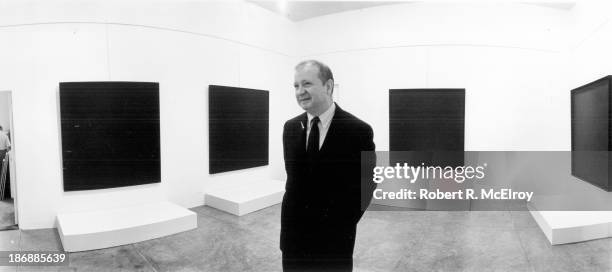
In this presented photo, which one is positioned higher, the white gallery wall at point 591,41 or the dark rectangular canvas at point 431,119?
the white gallery wall at point 591,41

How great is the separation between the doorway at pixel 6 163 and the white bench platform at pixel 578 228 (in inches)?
188

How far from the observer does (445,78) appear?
2.93 m

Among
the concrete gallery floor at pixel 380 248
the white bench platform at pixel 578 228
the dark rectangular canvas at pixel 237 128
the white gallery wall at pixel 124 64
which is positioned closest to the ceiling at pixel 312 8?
the white gallery wall at pixel 124 64

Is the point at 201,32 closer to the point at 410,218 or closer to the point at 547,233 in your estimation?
the point at 410,218

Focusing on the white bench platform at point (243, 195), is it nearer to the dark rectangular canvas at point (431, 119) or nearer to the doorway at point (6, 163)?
the dark rectangular canvas at point (431, 119)

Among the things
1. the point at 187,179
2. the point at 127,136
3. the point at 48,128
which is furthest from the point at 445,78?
the point at 48,128

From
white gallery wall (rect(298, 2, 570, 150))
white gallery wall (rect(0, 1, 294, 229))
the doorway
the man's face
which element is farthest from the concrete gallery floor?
the man's face

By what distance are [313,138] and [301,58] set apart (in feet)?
4.22

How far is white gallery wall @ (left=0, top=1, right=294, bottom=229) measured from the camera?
2.64m

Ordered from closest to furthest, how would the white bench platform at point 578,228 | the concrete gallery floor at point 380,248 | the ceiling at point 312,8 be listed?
the concrete gallery floor at point 380,248 < the ceiling at point 312,8 < the white bench platform at point 578,228

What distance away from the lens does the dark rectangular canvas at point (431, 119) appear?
2832mm

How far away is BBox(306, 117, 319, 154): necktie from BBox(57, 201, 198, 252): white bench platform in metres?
1.89

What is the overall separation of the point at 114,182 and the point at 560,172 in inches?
186

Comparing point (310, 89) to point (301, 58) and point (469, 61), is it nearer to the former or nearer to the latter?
point (301, 58)
